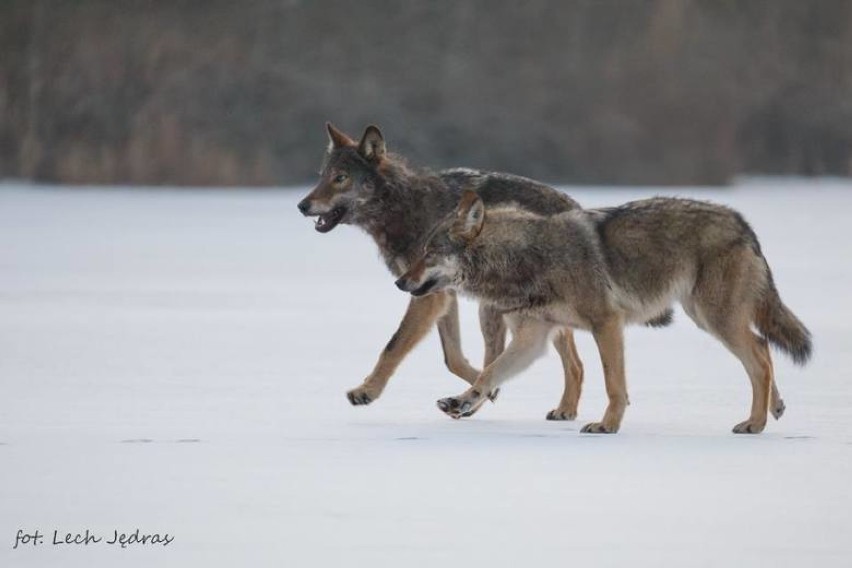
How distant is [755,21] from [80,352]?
119ft

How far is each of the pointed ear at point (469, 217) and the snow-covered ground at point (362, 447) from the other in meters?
0.99

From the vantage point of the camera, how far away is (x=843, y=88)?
41.7 meters

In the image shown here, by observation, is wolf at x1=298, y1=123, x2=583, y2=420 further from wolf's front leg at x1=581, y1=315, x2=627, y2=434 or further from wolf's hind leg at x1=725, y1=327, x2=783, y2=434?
wolf's hind leg at x1=725, y1=327, x2=783, y2=434

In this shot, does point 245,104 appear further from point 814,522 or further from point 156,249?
point 814,522

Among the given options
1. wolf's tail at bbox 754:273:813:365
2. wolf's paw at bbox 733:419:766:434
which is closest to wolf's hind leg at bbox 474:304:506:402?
wolf's tail at bbox 754:273:813:365

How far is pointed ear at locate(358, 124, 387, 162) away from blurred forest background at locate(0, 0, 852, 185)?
79.0ft

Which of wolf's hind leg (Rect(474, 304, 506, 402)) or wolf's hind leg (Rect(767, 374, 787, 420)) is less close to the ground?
wolf's hind leg (Rect(767, 374, 787, 420))

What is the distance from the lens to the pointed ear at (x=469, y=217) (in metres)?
8.81

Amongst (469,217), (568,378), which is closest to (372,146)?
(469,217)

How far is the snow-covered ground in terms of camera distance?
5836 mm

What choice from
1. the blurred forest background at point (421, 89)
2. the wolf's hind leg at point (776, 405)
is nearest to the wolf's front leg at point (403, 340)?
the wolf's hind leg at point (776, 405)

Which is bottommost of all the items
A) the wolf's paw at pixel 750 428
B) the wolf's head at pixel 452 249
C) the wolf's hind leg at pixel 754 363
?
the wolf's paw at pixel 750 428

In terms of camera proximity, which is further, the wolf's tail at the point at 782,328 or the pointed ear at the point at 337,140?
the pointed ear at the point at 337,140

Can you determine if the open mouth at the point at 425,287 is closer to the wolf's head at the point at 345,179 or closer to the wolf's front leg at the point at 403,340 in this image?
the wolf's front leg at the point at 403,340
